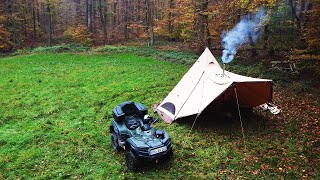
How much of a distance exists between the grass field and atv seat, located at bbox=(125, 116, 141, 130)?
1033mm

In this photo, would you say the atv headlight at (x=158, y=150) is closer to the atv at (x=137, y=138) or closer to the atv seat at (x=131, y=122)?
the atv at (x=137, y=138)

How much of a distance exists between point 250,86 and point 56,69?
14.3 meters

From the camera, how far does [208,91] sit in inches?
397

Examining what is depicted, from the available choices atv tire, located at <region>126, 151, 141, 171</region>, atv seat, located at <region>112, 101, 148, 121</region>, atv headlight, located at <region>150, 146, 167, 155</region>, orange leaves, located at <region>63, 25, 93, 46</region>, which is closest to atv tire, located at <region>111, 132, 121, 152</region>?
atv seat, located at <region>112, 101, 148, 121</region>

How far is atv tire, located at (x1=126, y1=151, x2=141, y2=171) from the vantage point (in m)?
7.12

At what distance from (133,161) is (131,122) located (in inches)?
47.7

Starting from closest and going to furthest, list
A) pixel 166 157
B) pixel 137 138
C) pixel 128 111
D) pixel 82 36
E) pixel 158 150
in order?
pixel 158 150
pixel 137 138
pixel 166 157
pixel 128 111
pixel 82 36

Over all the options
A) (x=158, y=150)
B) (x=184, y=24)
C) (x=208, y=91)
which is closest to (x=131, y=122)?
(x=158, y=150)

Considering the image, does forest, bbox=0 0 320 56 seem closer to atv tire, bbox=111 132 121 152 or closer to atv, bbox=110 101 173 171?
atv, bbox=110 101 173 171

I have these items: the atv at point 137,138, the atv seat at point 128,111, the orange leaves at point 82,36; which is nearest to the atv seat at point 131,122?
the atv at point 137,138

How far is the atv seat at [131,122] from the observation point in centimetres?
777

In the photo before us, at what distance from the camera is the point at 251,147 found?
28.7 ft

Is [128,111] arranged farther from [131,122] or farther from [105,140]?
[105,140]

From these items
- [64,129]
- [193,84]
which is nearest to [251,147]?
[193,84]
